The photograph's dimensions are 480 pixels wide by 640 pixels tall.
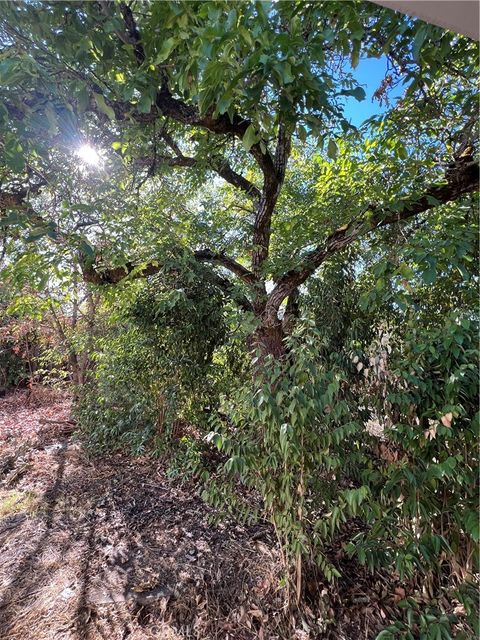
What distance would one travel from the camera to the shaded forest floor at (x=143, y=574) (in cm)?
142

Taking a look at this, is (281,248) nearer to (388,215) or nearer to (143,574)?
(388,215)

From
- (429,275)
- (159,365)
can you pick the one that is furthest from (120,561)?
(429,275)

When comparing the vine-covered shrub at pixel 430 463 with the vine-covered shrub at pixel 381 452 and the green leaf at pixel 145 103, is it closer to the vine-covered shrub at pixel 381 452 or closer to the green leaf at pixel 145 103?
the vine-covered shrub at pixel 381 452

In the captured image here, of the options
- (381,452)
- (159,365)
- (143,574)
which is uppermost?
(159,365)

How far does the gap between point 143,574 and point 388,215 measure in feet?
8.22

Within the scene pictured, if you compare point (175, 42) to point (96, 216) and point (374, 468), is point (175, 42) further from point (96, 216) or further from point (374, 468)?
point (374, 468)

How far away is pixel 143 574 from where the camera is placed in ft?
5.63

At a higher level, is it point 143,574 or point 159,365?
point 159,365

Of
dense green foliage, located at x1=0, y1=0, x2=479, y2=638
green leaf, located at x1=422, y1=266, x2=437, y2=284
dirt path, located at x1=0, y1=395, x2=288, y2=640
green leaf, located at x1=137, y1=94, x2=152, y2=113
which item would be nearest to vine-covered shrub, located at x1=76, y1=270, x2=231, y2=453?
dense green foliage, located at x1=0, y1=0, x2=479, y2=638

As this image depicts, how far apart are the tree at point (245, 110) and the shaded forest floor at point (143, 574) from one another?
1233mm

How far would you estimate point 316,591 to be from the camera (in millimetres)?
1515

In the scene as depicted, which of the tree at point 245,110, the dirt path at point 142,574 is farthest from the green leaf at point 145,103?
the dirt path at point 142,574

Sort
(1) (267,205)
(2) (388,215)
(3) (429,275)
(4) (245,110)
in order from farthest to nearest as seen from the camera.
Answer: (1) (267,205)
(2) (388,215)
(3) (429,275)
(4) (245,110)

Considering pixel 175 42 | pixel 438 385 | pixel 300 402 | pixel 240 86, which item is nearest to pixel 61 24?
pixel 175 42
